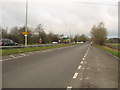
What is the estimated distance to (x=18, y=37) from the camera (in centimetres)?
5547

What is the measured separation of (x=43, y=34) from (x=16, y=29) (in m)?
15.2

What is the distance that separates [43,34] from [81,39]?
88.2 meters

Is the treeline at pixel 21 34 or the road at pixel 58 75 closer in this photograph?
the road at pixel 58 75

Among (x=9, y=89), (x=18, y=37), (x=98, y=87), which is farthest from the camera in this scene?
(x=18, y=37)

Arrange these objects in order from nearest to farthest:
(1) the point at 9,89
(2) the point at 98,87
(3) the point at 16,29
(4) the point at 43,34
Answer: (1) the point at 9,89
(2) the point at 98,87
(3) the point at 16,29
(4) the point at 43,34

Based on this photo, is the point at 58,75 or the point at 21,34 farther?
the point at 21,34

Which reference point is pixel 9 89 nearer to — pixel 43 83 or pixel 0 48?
pixel 43 83

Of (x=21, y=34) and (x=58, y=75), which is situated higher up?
(x=21, y=34)

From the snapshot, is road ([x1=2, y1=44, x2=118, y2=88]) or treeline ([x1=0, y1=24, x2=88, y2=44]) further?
treeline ([x1=0, y1=24, x2=88, y2=44])

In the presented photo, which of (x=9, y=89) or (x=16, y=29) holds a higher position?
(x=16, y=29)

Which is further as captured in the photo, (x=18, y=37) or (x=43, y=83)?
(x=18, y=37)

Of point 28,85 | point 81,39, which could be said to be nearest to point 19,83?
point 28,85

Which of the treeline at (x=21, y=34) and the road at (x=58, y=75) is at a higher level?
the treeline at (x=21, y=34)

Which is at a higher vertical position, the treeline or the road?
the treeline
